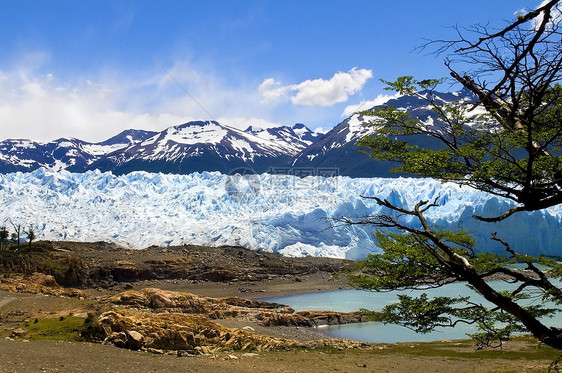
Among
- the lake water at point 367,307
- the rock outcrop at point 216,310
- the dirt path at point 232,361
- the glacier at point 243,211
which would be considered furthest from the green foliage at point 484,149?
the glacier at point 243,211

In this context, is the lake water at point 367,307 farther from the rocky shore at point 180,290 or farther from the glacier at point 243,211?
the glacier at point 243,211

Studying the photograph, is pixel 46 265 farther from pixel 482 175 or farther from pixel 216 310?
pixel 482 175

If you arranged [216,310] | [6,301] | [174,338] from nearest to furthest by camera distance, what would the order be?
1. [174,338]
2. [6,301]
3. [216,310]

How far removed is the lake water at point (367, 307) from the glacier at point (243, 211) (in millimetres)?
10855

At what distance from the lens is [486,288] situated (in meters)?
6.05

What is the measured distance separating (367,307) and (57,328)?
24.6 meters

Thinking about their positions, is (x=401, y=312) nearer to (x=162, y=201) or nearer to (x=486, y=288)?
(x=486, y=288)

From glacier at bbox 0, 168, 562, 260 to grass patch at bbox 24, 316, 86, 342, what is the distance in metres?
36.7

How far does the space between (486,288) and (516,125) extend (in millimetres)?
2499

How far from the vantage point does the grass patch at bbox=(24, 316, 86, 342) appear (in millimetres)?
15914

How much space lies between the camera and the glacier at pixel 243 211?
55.9m

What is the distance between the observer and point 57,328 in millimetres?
16719

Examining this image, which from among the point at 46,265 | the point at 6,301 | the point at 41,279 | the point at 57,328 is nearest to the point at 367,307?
the point at 57,328

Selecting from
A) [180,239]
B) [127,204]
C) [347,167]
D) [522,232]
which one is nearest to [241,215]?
[180,239]
